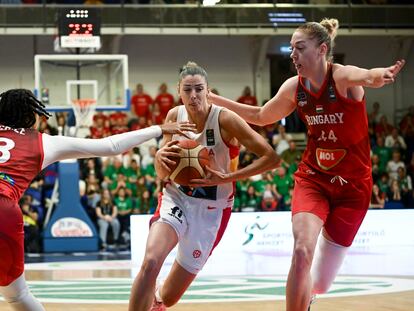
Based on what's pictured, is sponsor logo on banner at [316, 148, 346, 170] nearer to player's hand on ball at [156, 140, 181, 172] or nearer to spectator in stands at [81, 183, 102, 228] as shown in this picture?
player's hand on ball at [156, 140, 181, 172]

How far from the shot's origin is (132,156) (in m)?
18.5

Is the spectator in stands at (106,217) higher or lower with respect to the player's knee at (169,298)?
lower

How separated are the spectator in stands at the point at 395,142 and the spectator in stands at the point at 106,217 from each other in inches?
299

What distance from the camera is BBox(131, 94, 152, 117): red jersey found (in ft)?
70.3

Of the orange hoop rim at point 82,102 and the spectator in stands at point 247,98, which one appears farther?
the spectator in stands at point 247,98

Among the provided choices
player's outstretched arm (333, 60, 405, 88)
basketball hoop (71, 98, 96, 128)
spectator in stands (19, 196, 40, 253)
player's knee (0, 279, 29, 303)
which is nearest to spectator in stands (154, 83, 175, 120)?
basketball hoop (71, 98, 96, 128)

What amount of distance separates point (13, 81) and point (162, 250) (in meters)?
17.8

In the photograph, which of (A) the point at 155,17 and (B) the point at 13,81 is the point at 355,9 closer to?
(A) the point at 155,17

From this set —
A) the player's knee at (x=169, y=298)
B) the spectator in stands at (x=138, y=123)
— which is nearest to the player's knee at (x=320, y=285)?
the player's knee at (x=169, y=298)

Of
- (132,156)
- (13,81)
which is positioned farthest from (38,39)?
(132,156)

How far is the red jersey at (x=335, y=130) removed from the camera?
5734 mm

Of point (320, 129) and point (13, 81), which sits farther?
point (13, 81)

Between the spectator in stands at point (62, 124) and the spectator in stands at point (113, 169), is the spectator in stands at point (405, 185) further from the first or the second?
the spectator in stands at point (62, 124)

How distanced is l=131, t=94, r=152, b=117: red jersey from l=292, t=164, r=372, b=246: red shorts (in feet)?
51.1
